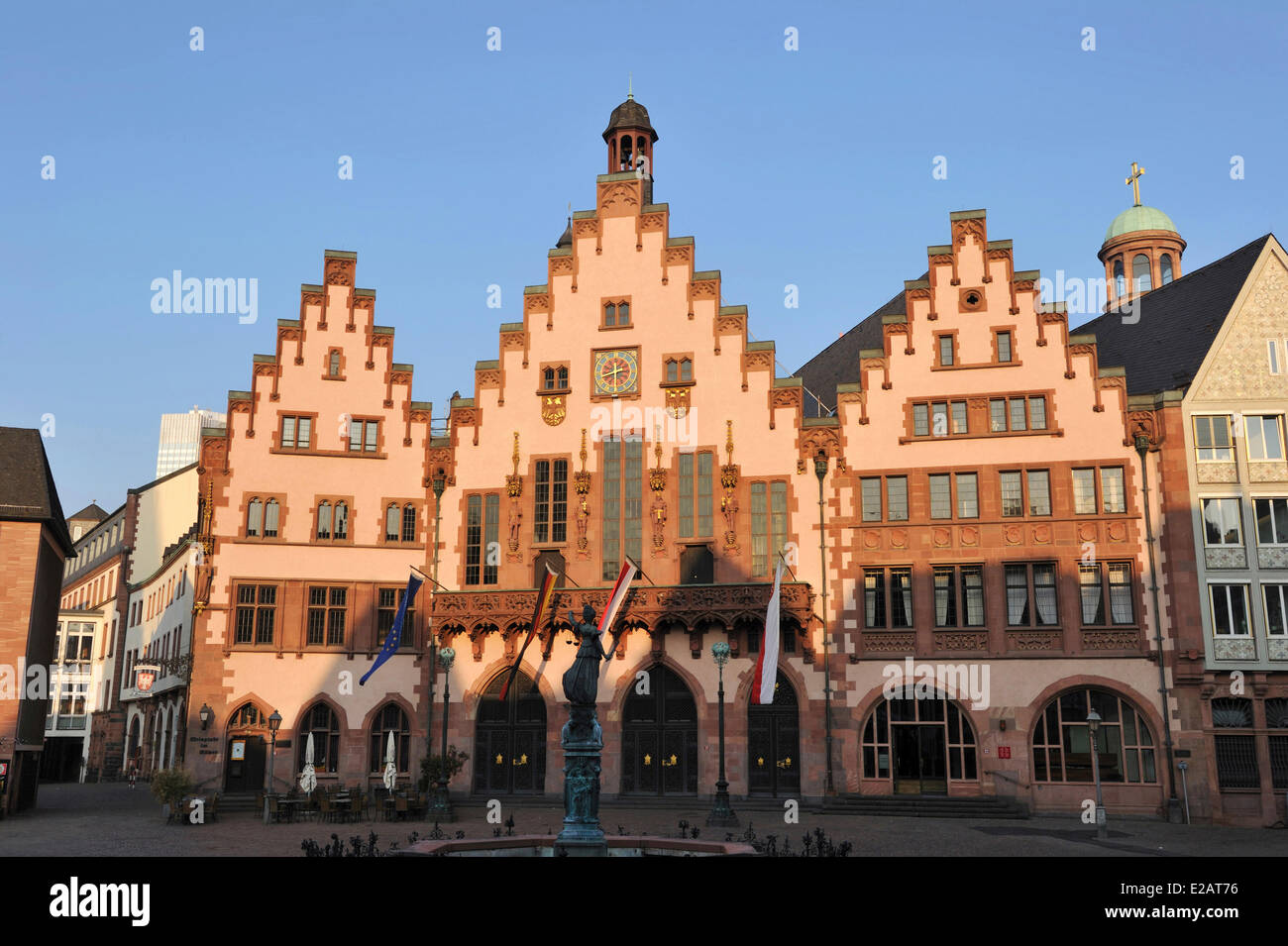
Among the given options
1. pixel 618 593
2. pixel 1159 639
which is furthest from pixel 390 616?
pixel 1159 639

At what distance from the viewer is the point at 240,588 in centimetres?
4459

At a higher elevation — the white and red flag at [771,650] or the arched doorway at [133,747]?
the white and red flag at [771,650]

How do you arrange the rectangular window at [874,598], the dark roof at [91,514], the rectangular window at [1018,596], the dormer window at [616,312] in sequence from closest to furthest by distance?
the rectangular window at [1018,596] < the rectangular window at [874,598] < the dormer window at [616,312] < the dark roof at [91,514]

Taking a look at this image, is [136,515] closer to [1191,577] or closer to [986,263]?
[986,263]

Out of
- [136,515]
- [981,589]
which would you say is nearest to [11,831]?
[981,589]

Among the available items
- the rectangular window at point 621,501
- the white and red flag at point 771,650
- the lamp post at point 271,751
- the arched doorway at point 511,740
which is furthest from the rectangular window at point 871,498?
the lamp post at point 271,751

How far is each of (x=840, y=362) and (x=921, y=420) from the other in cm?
1087

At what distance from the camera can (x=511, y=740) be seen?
145 ft

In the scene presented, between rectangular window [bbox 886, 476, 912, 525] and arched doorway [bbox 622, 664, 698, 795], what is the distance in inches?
386

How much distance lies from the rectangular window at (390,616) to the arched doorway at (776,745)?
521 inches

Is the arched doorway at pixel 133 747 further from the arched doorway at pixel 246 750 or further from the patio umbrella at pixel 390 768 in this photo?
the patio umbrella at pixel 390 768

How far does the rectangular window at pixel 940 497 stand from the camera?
42562 mm

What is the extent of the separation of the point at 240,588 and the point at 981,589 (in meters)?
27.1

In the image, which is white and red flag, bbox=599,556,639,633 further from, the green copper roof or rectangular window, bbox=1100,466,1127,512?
the green copper roof
